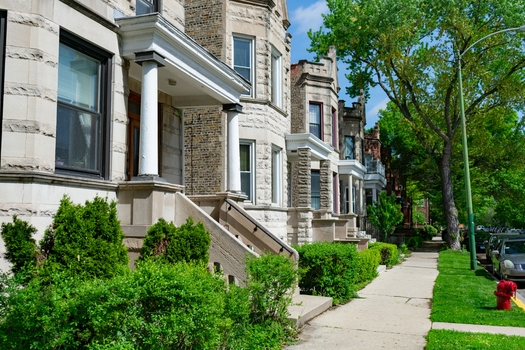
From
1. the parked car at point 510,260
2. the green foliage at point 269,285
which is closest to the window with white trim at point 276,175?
the parked car at point 510,260

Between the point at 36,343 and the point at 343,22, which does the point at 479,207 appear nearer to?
the point at 343,22

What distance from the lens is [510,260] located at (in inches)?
695

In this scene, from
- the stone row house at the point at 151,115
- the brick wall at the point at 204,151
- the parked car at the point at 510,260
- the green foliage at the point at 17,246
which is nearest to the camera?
the green foliage at the point at 17,246

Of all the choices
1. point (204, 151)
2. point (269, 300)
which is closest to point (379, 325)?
point (269, 300)

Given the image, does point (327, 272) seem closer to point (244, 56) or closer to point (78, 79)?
point (78, 79)

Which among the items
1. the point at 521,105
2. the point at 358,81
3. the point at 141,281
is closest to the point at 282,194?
the point at 141,281

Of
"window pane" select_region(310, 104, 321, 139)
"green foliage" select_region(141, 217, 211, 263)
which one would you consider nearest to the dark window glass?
"green foliage" select_region(141, 217, 211, 263)

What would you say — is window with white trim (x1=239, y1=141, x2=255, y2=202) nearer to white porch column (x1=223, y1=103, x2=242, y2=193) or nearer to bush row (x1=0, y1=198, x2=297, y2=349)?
white porch column (x1=223, y1=103, x2=242, y2=193)

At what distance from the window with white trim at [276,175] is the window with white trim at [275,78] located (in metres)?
1.78

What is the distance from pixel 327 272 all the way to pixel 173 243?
14.1 ft

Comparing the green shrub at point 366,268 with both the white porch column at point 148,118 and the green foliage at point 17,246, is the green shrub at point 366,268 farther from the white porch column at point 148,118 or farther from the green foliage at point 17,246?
the green foliage at point 17,246

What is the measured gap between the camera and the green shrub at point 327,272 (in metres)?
11.5

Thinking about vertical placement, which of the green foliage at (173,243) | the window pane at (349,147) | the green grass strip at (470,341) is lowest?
the green grass strip at (470,341)

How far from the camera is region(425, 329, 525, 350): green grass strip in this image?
292 inches
